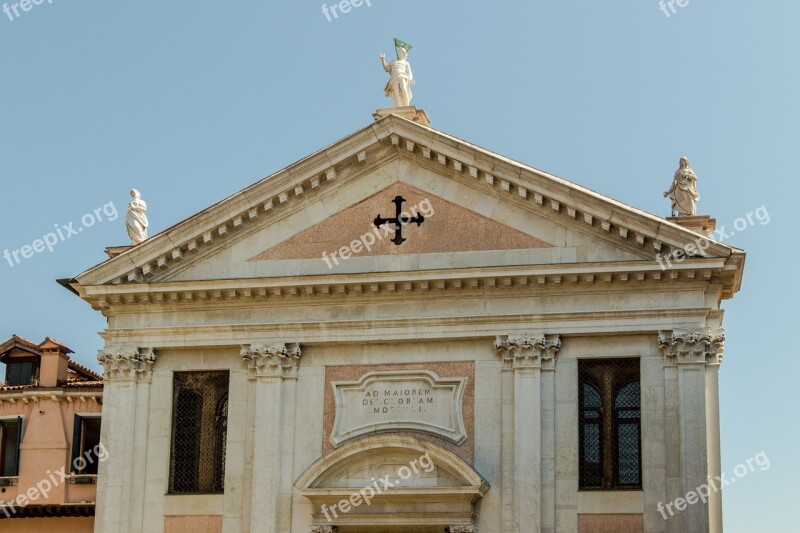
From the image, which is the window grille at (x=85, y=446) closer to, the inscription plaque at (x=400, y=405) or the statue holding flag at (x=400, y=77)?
the inscription plaque at (x=400, y=405)

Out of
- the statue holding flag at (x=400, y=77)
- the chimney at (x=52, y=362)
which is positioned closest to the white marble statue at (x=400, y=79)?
the statue holding flag at (x=400, y=77)

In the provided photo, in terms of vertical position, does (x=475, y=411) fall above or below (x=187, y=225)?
below

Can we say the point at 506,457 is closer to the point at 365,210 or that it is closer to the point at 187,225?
the point at 365,210

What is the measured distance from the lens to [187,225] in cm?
3080

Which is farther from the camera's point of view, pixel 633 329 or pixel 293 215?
pixel 293 215

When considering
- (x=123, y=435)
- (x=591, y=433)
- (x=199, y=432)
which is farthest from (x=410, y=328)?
(x=123, y=435)

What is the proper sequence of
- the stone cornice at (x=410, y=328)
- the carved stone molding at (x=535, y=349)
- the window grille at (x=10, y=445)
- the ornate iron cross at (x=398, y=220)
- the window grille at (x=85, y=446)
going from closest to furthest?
1. the stone cornice at (x=410, y=328)
2. the carved stone molding at (x=535, y=349)
3. the ornate iron cross at (x=398, y=220)
4. the window grille at (x=85, y=446)
5. the window grille at (x=10, y=445)

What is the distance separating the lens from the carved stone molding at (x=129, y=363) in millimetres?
30859

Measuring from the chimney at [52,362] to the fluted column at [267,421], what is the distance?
7.65 m

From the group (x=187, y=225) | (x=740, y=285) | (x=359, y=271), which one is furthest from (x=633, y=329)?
(x=187, y=225)

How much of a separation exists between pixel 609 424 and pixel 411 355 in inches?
158

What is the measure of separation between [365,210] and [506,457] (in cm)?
568

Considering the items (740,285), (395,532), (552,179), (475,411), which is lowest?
(395,532)

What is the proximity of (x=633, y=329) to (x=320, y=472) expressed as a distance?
6467 mm
